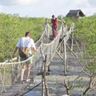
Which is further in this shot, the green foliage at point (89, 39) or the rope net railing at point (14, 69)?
the green foliage at point (89, 39)

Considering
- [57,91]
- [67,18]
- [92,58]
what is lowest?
[57,91]

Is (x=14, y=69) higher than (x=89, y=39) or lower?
lower

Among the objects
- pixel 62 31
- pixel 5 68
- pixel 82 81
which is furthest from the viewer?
pixel 62 31

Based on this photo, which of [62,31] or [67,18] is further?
[67,18]

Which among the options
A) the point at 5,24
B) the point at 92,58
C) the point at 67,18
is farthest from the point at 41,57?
the point at 67,18

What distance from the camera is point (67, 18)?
41.5m

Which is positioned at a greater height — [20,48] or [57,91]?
[20,48]

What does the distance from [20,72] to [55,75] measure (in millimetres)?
10256

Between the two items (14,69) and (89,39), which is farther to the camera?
(89,39)

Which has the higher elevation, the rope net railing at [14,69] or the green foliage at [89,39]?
the green foliage at [89,39]

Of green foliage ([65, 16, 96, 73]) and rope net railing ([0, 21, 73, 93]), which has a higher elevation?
green foliage ([65, 16, 96, 73])

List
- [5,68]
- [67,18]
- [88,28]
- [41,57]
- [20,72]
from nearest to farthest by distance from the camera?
[5,68] → [20,72] → [41,57] → [88,28] → [67,18]

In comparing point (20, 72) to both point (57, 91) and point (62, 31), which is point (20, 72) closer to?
point (57, 91)

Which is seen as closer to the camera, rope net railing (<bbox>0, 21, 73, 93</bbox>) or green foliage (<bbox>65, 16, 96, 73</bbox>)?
rope net railing (<bbox>0, 21, 73, 93</bbox>)
